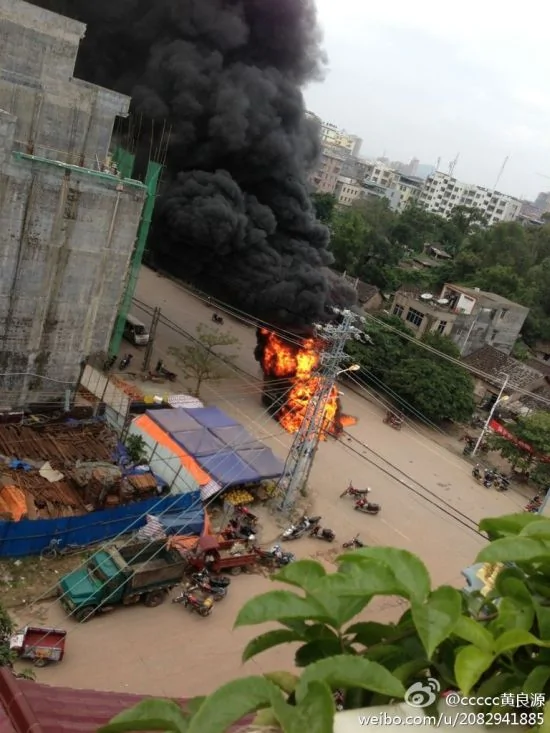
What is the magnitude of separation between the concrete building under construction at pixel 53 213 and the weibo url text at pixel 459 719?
17.1 m

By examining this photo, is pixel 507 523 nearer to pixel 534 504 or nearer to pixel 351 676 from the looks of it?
pixel 351 676

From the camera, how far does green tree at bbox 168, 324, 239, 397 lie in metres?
24.8

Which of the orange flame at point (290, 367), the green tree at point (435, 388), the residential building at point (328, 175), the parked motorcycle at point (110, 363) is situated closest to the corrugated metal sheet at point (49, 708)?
the parked motorcycle at point (110, 363)

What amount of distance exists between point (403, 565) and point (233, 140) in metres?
25.3

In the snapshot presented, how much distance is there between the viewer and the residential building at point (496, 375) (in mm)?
33500

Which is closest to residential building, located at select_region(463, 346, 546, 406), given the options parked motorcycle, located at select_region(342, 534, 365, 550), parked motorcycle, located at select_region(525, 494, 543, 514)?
parked motorcycle, located at select_region(525, 494, 543, 514)

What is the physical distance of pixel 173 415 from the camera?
19.7 metres

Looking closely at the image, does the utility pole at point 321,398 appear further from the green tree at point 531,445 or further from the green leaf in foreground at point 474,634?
the green leaf in foreground at point 474,634

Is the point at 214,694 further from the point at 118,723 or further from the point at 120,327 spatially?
the point at 120,327

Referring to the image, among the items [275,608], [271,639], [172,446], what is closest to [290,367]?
[172,446]

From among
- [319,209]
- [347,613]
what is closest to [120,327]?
[347,613]

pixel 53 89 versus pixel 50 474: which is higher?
pixel 53 89

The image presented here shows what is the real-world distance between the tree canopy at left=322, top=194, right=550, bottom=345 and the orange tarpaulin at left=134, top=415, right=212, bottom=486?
32461 millimetres

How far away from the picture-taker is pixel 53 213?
680 inches
